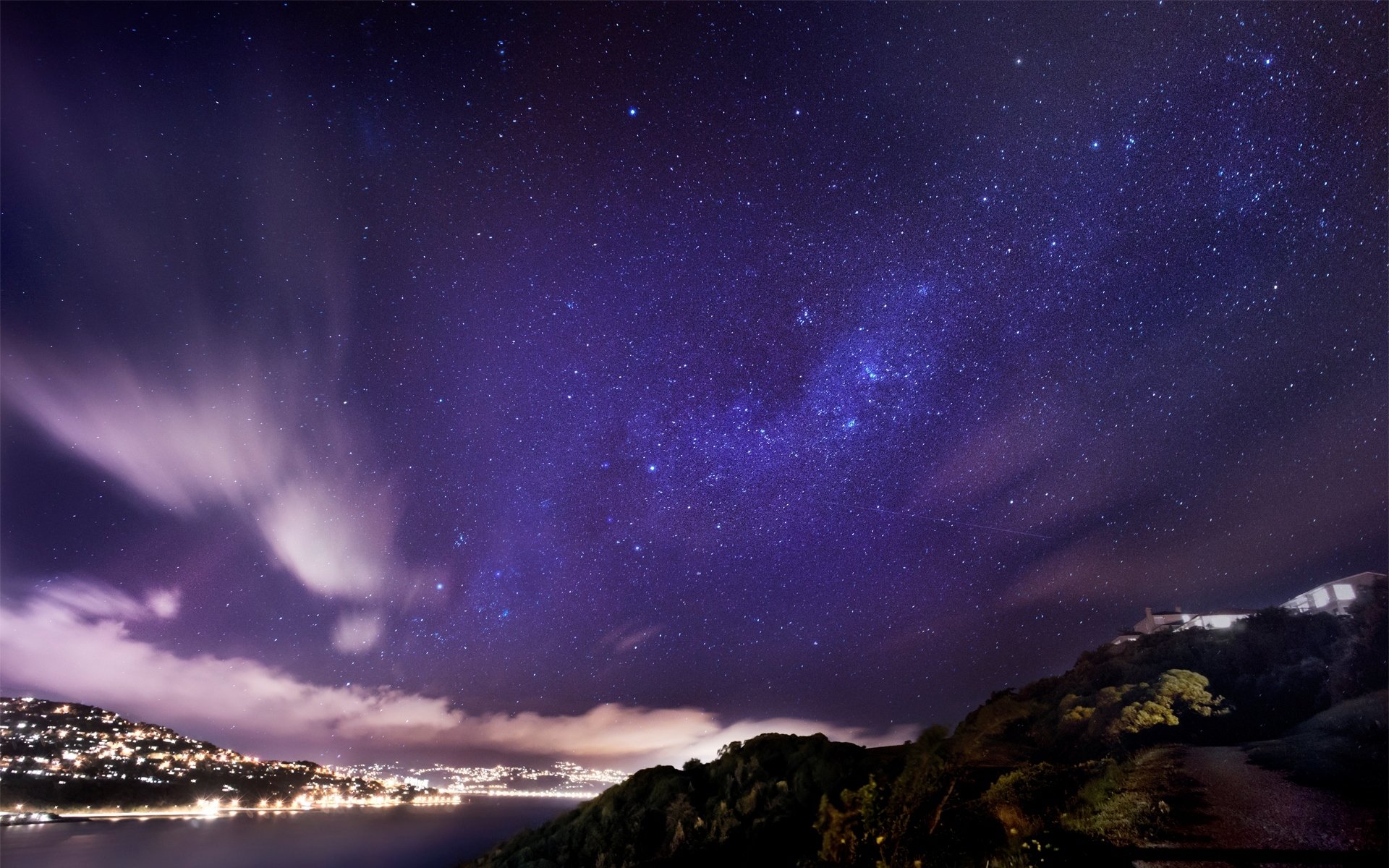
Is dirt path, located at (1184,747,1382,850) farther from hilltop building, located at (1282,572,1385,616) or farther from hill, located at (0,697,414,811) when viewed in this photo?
hill, located at (0,697,414,811)

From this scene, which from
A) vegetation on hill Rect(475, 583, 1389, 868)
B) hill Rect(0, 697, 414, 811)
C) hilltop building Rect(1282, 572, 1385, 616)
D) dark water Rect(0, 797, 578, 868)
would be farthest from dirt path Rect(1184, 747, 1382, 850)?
hill Rect(0, 697, 414, 811)

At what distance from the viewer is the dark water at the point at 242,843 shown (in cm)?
7075

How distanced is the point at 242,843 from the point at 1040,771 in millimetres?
118479

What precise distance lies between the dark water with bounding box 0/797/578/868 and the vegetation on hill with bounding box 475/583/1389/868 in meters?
30.4

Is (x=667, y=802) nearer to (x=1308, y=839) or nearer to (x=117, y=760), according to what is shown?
(x=1308, y=839)

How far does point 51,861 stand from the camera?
63844mm

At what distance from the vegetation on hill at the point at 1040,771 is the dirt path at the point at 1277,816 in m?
0.71

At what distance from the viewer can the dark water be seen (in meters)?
70.8

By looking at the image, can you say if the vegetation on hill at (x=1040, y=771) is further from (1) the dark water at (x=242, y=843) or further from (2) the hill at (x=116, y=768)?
(2) the hill at (x=116, y=768)

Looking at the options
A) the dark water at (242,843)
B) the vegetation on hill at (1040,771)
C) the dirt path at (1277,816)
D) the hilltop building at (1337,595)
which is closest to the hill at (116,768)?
the dark water at (242,843)

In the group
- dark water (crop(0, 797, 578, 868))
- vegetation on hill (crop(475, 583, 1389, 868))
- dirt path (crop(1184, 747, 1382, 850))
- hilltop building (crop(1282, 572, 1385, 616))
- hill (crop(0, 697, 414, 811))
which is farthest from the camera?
hill (crop(0, 697, 414, 811))

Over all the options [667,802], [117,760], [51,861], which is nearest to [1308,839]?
[667,802]

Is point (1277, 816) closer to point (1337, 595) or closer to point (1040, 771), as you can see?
point (1040, 771)

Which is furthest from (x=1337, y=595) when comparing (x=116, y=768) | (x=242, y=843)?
(x=116, y=768)
